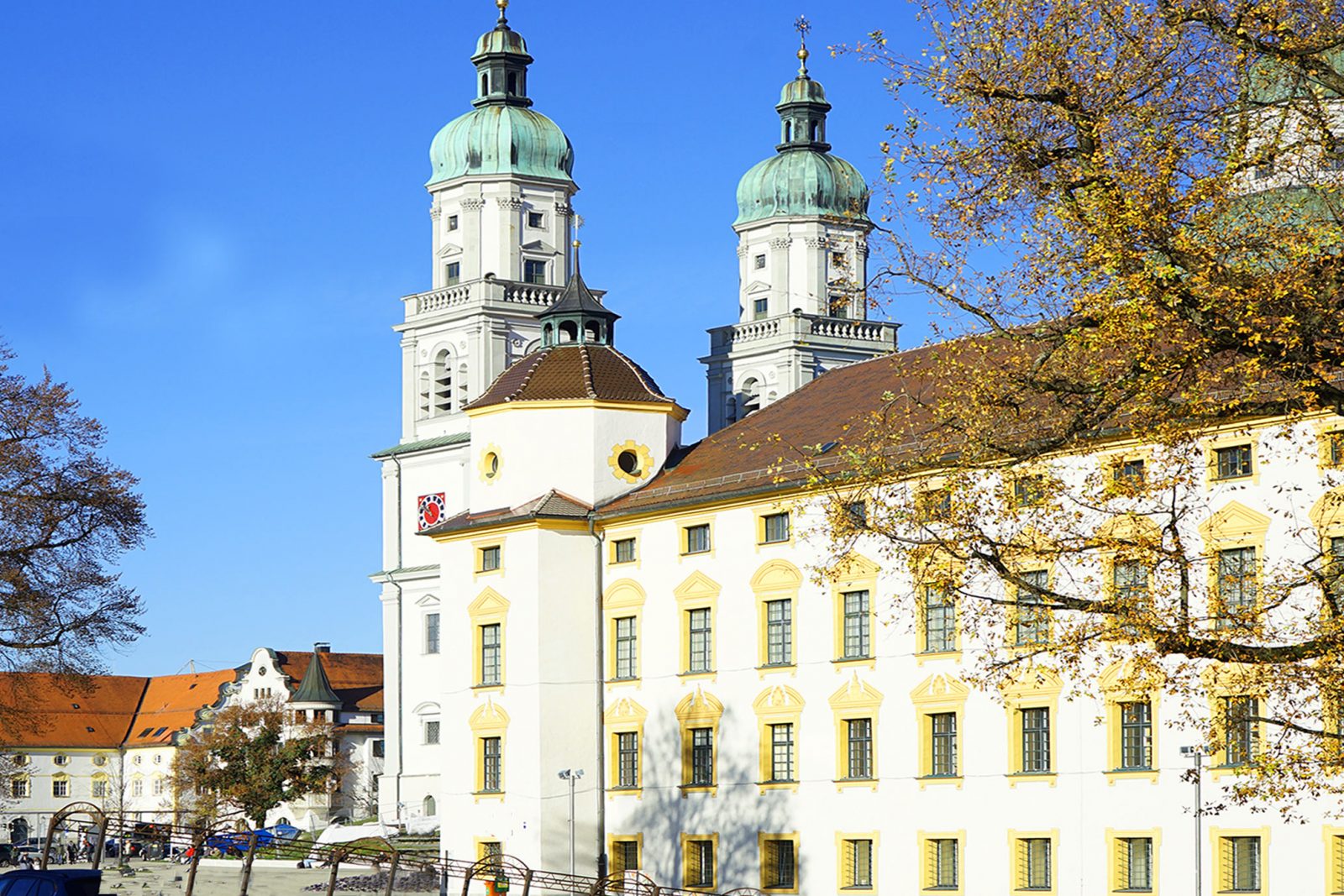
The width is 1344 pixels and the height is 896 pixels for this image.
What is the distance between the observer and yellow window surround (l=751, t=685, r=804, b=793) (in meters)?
55.1

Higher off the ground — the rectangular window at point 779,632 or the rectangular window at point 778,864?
the rectangular window at point 779,632

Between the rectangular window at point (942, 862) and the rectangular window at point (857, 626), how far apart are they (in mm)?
4699

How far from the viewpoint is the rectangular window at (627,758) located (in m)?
59.1

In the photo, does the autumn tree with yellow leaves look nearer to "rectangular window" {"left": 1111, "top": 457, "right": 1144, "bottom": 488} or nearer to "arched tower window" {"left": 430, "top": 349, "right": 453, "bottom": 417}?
"rectangular window" {"left": 1111, "top": 457, "right": 1144, "bottom": 488}

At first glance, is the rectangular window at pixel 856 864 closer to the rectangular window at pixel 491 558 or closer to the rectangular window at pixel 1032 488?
the rectangular window at pixel 491 558

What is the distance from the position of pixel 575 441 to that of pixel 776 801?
12466 millimetres

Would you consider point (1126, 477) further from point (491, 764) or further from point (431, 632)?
point (431, 632)

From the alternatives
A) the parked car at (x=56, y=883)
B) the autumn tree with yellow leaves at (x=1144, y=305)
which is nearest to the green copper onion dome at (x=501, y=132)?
the parked car at (x=56, y=883)

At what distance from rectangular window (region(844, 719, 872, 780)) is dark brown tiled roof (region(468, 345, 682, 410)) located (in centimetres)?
1352

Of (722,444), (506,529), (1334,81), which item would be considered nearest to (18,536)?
(506,529)

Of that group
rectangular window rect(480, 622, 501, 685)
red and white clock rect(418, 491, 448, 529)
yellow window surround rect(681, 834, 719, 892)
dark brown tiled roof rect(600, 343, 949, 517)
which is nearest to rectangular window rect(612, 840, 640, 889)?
yellow window surround rect(681, 834, 719, 892)

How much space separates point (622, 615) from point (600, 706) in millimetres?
2432

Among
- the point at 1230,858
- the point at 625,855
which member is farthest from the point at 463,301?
the point at 1230,858

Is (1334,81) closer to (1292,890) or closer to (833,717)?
(1292,890)
